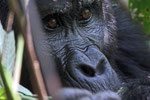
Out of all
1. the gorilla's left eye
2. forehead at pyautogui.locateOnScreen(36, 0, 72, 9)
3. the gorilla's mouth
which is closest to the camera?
the gorilla's mouth

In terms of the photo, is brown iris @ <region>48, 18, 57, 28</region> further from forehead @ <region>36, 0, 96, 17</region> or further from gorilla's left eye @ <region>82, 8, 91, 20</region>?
gorilla's left eye @ <region>82, 8, 91, 20</region>

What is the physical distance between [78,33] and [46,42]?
27 centimetres

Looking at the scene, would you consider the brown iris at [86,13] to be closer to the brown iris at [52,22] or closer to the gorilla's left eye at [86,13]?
the gorilla's left eye at [86,13]

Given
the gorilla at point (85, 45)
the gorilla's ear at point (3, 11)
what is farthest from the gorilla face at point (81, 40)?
the gorilla's ear at point (3, 11)

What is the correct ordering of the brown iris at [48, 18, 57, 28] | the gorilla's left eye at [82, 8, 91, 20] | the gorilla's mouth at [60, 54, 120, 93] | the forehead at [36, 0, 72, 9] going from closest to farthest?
1. the gorilla's mouth at [60, 54, 120, 93]
2. the forehead at [36, 0, 72, 9]
3. the brown iris at [48, 18, 57, 28]
4. the gorilla's left eye at [82, 8, 91, 20]

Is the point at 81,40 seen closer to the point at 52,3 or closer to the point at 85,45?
the point at 85,45

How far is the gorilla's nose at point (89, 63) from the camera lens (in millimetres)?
2254

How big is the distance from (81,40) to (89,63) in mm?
352

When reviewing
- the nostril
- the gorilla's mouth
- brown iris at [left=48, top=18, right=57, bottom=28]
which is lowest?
the gorilla's mouth

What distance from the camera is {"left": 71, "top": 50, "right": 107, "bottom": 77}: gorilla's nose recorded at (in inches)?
88.7

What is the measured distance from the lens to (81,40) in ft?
8.55

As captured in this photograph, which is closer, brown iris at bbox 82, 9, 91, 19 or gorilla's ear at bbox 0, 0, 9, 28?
gorilla's ear at bbox 0, 0, 9, 28

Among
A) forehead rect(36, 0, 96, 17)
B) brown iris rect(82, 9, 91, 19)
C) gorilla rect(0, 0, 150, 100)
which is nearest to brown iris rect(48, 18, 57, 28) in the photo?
gorilla rect(0, 0, 150, 100)

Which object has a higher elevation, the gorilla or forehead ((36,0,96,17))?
forehead ((36,0,96,17))
